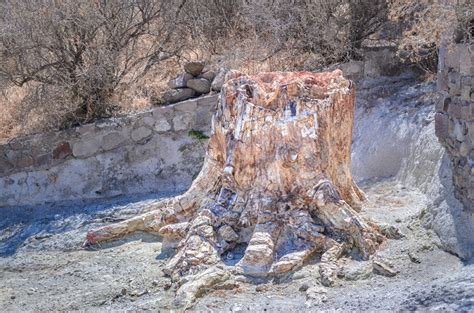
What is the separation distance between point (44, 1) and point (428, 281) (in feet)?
17.4

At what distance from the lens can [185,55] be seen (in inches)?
351

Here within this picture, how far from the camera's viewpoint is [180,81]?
7.91 m

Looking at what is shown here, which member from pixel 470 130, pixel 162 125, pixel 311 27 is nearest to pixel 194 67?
pixel 162 125

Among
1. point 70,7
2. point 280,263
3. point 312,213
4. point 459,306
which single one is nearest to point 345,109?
point 312,213

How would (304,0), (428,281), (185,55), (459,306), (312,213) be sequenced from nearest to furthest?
(459,306) → (428,281) → (312,213) → (304,0) → (185,55)

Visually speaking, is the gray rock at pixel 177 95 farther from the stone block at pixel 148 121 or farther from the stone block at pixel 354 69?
the stone block at pixel 354 69

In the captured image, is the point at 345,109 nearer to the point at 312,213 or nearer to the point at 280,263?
the point at 312,213

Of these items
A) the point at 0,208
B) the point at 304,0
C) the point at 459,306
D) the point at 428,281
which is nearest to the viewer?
the point at 459,306

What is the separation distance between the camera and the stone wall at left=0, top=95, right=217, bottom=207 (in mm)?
7504

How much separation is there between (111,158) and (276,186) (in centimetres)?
284

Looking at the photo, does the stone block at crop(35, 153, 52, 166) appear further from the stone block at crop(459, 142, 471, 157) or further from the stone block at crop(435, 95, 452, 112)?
the stone block at crop(459, 142, 471, 157)

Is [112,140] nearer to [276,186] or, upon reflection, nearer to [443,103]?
[276,186]

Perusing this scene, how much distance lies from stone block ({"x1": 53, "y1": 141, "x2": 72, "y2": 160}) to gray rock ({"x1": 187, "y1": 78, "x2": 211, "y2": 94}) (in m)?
1.45

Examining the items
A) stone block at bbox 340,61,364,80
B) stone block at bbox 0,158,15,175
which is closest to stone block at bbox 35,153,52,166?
stone block at bbox 0,158,15,175
